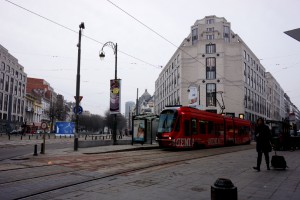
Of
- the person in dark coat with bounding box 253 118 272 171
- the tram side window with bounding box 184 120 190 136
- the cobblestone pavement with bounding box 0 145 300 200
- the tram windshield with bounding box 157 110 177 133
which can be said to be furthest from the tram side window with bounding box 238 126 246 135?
the cobblestone pavement with bounding box 0 145 300 200

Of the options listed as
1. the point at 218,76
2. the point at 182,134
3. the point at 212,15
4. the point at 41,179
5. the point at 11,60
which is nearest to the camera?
the point at 41,179

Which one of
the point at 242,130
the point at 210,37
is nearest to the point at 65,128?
the point at 242,130

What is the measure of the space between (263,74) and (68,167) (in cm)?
8235

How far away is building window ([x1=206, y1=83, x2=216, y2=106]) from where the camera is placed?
61609 millimetres

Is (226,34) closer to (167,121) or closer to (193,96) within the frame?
(193,96)

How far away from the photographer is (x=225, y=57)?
63938 mm

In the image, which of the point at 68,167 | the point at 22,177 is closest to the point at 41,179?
the point at 22,177

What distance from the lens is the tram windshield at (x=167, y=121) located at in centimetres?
2105

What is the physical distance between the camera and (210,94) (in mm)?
62094

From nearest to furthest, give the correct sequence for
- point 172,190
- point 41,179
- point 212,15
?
point 172,190
point 41,179
point 212,15

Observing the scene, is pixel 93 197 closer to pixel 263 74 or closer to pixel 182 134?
pixel 182 134

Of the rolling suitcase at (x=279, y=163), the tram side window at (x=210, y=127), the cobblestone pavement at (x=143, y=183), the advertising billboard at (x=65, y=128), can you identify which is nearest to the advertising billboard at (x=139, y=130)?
the tram side window at (x=210, y=127)

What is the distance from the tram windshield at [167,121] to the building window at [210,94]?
41188 millimetres

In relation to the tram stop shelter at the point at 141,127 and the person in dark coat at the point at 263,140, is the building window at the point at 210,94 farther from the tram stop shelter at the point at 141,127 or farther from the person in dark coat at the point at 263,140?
the person in dark coat at the point at 263,140
